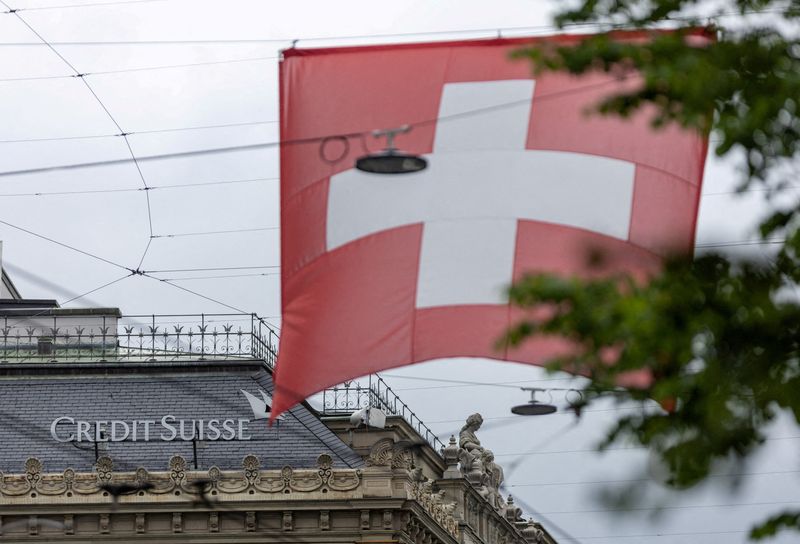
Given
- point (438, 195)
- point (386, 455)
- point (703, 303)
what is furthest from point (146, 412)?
point (703, 303)

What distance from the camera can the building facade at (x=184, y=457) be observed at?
61312 millimetres

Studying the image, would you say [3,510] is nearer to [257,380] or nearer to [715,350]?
[257,380]

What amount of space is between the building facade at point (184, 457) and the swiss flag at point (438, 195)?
2812cm

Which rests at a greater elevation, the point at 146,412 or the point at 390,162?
Answer: the point at 390,162

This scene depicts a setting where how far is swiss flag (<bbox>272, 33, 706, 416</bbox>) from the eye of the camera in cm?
2881

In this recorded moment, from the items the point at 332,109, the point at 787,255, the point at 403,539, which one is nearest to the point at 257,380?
the point at 403,539

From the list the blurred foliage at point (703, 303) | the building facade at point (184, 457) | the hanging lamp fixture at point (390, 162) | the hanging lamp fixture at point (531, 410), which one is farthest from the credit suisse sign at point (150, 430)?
the blurred foliage at point (703, 303)

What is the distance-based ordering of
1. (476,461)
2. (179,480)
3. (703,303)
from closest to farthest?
(703,303), (179,480), (476,461)

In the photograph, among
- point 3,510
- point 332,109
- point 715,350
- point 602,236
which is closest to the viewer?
point 715,350

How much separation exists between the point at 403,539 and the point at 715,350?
45.4 m

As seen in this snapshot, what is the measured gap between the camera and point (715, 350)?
17.9 meters

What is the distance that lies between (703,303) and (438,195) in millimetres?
11862

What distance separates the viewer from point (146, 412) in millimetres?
64375

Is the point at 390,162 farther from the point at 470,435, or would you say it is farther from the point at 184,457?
the point at 470,435
